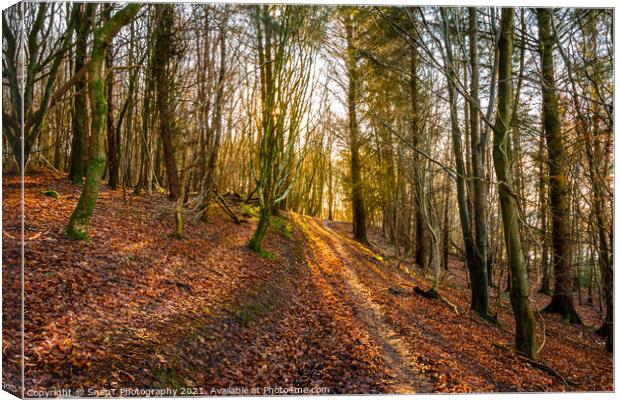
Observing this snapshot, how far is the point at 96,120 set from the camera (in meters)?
4.58

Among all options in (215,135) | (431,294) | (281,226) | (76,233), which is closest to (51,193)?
(76,233)

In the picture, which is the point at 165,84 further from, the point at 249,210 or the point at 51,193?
the point at 51,193

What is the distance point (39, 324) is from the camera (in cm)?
293

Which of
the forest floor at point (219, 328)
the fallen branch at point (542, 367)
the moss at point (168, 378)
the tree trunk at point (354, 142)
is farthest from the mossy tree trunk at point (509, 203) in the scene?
the moss at point (168, 378)

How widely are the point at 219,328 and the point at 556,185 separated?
464 centimetres

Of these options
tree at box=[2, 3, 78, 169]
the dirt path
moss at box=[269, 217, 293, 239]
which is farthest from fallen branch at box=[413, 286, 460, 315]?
tree at box=[2, 3, 78, 169]

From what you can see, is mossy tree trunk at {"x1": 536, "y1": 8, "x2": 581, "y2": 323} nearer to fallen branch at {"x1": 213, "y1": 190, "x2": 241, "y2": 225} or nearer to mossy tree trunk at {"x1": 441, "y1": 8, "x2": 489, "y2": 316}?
mossy tree trunk at {"x1": 441, "y1": 8, "x2": 489, "y2": 316}

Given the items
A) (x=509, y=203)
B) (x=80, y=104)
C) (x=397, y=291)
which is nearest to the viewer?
(x=509, y=203)

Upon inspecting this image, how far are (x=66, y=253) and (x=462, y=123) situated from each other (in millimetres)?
5851

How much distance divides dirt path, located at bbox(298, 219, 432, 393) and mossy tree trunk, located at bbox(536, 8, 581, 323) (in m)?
2.41

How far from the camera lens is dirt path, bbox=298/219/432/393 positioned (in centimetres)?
333

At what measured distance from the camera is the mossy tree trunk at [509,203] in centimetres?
409

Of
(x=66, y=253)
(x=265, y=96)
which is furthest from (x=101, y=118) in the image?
(x=265, y=96)

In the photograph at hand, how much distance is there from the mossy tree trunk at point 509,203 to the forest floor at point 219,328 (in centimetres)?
26
